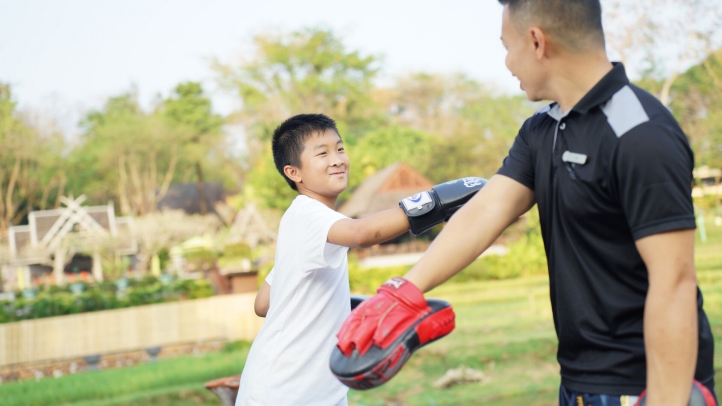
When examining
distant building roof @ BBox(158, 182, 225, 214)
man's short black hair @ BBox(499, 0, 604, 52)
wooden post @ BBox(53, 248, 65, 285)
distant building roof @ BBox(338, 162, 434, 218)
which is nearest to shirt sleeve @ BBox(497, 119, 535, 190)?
man's short black hair @ BBox(499, 0, 604, 52)

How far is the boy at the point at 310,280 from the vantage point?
236 centimetres

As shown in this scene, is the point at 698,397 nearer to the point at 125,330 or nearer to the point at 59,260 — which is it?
the point at 125,330

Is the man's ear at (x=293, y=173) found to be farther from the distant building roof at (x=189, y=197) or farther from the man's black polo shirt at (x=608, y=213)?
the distant building roof at (x=189, y=197)

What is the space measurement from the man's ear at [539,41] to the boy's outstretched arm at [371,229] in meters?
0.76

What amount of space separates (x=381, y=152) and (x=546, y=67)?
41.7m

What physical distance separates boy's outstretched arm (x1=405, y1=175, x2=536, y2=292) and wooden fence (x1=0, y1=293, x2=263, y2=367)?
1232cm

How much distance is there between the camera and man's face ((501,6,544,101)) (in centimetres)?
159

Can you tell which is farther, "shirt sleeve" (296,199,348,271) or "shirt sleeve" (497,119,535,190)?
"shirt sleeve" (296,199,348,271)

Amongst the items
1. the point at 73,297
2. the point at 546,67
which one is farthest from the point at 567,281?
the point at 73,297

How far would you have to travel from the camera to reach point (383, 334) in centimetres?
146

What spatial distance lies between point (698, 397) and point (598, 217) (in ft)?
1.34

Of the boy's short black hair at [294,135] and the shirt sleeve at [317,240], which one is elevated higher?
the boy's short black hair at [294,135]

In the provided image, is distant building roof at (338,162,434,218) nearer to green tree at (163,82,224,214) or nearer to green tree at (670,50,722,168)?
green tree at (670,50,722,168)

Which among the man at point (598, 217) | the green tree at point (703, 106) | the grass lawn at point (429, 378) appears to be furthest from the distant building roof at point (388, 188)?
the man at point (598, 217)
